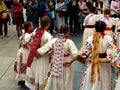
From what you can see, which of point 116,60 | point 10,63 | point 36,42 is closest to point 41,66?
Answer: point 36,42

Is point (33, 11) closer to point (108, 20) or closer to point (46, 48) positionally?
point (108, 20)

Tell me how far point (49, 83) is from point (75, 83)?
1718 mm

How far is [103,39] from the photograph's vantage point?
578cm

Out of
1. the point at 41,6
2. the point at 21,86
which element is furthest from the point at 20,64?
the point at 41,6

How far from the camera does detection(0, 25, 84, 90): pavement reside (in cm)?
789

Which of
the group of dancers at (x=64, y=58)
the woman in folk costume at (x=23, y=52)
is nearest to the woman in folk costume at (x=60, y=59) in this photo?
the group of dancers at (x=64, y=58)

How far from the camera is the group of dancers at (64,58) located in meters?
5.76

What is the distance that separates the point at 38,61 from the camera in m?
6.74

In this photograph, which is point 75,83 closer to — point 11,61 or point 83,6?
point 11,61

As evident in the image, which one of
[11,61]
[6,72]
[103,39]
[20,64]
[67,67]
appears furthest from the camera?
[11,61]

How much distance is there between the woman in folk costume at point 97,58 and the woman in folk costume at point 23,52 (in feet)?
5.50

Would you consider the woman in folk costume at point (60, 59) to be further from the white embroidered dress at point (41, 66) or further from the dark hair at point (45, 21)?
the dark hair at point (45, 21)

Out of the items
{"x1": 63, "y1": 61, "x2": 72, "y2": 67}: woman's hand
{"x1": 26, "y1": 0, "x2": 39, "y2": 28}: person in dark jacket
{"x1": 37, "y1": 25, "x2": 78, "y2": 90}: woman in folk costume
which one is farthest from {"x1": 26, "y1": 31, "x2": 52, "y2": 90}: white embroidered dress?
{"x1": 26, "y1": 0, "x2": 39, "y2": 28}: person in dark jacket

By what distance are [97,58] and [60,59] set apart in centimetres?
75
